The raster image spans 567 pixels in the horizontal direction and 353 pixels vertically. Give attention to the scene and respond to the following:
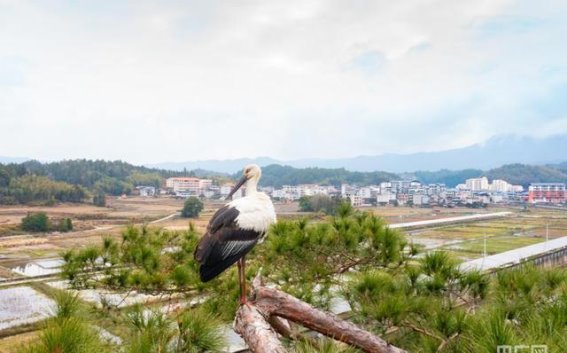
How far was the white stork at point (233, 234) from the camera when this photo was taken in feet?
10.3

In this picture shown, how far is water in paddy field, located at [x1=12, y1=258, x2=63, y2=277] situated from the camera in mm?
21078

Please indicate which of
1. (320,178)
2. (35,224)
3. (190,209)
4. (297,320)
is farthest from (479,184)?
(297,320)

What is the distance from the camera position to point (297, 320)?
102 inches

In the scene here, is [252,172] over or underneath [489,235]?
over

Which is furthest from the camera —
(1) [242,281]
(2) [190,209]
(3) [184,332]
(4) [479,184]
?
(4) [479,184]

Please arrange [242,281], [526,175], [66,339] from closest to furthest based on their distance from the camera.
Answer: [66,339] → [242,281] → [526,175]

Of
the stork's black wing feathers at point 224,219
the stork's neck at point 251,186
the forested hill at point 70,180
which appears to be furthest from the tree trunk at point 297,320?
the forested hill at point 70,180

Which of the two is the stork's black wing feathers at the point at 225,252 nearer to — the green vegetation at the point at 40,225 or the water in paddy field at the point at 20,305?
the water in paddy field at the point at 20,305

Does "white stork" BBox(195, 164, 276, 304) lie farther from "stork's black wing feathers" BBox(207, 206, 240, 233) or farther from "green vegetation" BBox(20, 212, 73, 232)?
"green vegetation" BBox(20, 212, 73, 232)

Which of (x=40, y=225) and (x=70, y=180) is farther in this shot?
(x=70, y=180)

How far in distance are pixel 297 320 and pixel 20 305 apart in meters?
17.2

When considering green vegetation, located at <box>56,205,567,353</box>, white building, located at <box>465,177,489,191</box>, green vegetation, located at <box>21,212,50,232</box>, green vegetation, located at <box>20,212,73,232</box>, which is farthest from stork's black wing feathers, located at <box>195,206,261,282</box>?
white building, located at <box>465,177,489,191</box>

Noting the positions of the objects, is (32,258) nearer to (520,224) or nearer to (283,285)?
(283,285)

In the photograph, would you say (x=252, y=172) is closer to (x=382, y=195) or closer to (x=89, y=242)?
(x=89, y=242)
